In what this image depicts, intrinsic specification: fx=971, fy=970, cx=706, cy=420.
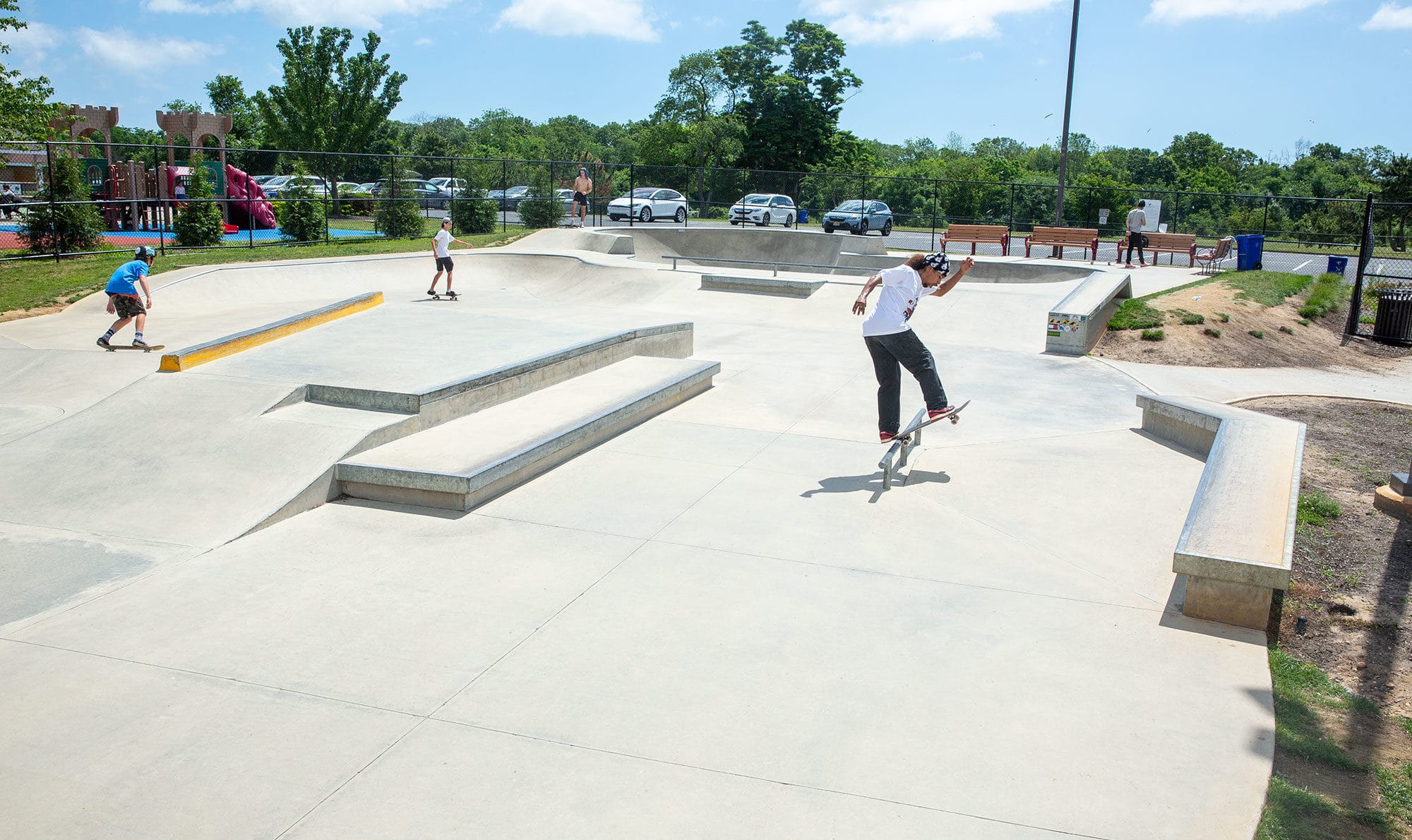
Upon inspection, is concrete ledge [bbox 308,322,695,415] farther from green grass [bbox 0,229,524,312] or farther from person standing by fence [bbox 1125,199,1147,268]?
person standing by fence [bbox 1125,199,1147,268]

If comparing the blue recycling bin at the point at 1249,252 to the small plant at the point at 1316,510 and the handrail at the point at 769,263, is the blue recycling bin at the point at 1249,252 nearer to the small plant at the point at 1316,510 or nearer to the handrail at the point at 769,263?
the handrail at the point at 769,263

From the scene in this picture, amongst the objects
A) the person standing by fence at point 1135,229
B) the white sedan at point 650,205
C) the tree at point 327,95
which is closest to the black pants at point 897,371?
the person standing by fence at point 1135,229

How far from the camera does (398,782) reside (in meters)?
3.57

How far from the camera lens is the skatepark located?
11.6ft

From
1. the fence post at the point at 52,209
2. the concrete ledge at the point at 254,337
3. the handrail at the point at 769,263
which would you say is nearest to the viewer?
the concrete ledge at the point at 254,337

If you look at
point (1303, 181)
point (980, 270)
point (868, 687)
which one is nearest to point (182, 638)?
point (868, 687)

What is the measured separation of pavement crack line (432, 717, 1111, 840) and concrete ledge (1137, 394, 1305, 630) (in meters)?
2.24

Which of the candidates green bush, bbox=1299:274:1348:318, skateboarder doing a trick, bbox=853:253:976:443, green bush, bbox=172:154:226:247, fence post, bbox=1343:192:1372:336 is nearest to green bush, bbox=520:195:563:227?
green bush, bbox=172:154:226:247

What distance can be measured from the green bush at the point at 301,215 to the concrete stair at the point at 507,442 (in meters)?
16.9

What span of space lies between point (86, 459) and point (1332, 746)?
310 inches

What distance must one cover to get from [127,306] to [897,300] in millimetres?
9607

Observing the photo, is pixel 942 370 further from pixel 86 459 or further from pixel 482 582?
pixel 86 459

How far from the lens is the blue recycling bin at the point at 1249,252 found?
2339 centimetres

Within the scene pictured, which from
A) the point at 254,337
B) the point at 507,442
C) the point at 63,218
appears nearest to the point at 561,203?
the point at 63,218
